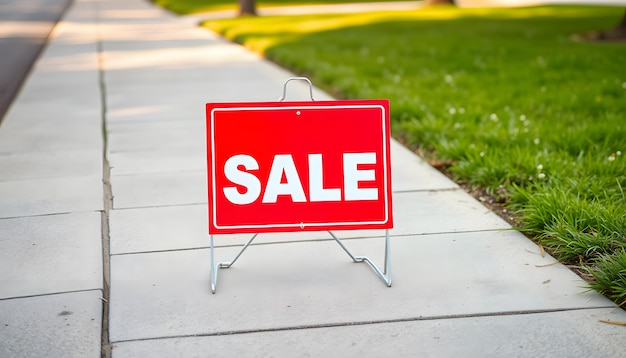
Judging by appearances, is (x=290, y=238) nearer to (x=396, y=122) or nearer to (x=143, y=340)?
(x=143, y=340)

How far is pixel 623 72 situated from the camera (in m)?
10.5

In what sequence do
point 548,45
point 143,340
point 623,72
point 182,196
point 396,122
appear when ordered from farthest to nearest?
point 548,45, point 623,72, point 396,122, point 182,196, point 143,340

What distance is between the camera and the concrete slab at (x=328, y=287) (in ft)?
12.2

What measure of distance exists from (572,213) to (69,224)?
289cm

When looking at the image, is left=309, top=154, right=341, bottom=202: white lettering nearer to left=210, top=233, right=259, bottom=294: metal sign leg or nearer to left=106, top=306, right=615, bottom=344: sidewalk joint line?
left=210, top=233, right=259, bottom=294: metal sign leg

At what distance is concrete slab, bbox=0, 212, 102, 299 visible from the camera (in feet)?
13.5

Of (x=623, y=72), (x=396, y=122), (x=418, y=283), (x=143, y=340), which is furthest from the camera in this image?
(x=623, y=72)

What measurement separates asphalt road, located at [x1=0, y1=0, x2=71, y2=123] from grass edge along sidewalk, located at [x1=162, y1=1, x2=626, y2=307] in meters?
3.96

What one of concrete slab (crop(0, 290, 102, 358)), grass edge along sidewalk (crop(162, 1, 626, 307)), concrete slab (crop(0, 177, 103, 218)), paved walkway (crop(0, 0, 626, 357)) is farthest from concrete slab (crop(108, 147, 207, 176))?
concrete slab (crop(0, 290, 102, 358))

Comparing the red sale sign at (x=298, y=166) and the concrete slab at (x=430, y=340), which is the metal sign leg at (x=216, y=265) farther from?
the concrete slab at (x=430, y=340)

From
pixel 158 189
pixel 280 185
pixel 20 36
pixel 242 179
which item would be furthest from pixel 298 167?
pixel 20 36

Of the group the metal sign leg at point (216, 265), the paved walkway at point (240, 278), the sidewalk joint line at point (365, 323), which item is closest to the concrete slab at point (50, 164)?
the paved walkway at point (240, 278)

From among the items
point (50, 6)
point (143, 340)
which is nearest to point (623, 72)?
point (143, 340)

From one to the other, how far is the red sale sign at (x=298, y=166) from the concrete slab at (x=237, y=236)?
0.61 m
